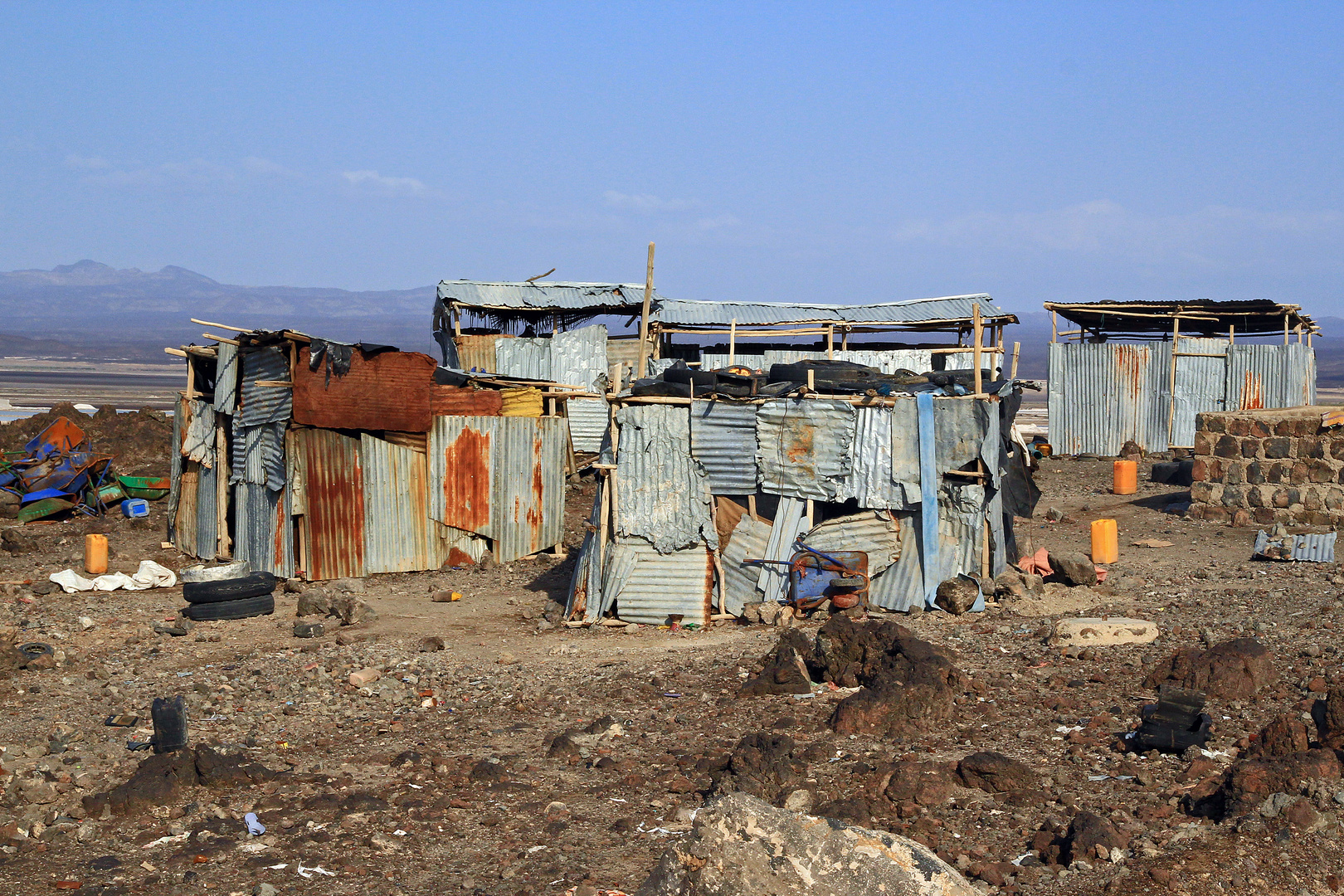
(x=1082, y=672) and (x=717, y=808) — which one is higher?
(x=717, y=808)

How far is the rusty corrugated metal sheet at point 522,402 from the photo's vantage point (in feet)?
54.7

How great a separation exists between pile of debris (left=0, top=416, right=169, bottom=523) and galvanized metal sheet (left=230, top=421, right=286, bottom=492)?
4.75 meters

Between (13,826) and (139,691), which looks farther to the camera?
(139,691)

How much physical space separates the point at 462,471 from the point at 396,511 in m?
1.04

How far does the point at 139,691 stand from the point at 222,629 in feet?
8.52

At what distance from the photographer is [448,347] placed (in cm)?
2453

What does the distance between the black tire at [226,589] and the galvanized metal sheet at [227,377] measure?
3672 mm

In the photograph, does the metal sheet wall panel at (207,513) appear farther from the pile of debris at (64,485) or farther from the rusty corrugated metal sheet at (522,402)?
the rusty corrugated metal sheet at (522,402)

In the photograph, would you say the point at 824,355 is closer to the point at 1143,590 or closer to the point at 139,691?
the point at 1143,590

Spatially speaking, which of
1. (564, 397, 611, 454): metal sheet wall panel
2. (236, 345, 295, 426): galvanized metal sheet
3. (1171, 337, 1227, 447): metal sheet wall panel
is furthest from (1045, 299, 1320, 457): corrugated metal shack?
(236, 345, 295, 426): galvanized metal sheet

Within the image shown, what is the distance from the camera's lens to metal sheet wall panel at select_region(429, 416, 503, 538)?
15.5m

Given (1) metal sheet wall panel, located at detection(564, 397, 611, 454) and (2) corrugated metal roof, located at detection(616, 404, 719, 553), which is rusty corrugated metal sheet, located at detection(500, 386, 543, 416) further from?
(1) metal sheet wall panel, located at detection(564, 397, 611, 454)

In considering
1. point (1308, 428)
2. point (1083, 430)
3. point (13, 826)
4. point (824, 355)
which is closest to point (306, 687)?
point (13, 826)

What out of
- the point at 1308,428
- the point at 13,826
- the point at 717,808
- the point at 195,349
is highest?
the point at 195,349
